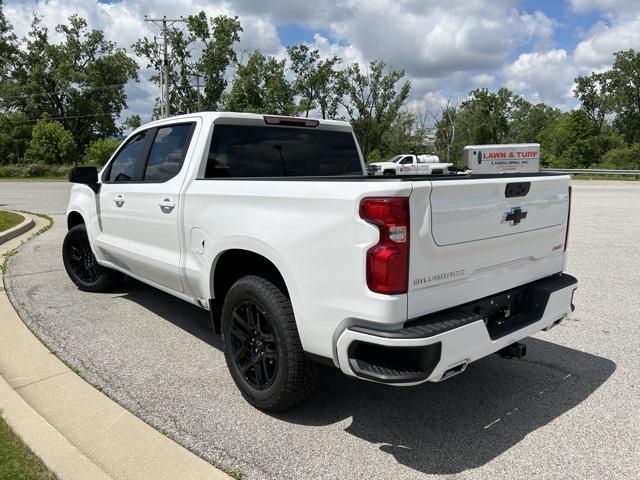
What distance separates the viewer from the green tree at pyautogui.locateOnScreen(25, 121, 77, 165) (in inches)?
1831

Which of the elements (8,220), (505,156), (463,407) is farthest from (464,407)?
(505,156)

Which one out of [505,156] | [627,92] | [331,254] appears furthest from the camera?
[627,92]

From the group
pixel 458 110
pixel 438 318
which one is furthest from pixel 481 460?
pixel 458 110

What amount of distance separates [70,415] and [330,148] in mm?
2907

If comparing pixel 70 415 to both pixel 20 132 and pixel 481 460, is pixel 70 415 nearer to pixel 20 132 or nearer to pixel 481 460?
pixel 481 460

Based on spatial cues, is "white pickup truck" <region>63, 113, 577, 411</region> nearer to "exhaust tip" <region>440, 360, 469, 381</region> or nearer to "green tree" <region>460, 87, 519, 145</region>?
"exhaust tip" <region>440, 360, 469, 381</region>

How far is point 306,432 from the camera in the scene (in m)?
3.05

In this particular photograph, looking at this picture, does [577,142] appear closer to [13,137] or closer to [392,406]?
[13,137]

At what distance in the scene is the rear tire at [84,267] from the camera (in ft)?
19.3

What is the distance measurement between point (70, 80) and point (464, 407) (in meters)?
65.9

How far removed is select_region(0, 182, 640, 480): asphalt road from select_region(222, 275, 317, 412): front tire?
0.18 metres

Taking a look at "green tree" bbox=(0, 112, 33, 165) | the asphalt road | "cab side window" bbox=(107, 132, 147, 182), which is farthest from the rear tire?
"green tree" bbox=(0, 112, 33, 165)

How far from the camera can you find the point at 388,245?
245 cm

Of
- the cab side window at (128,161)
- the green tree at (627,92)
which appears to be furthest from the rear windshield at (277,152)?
the green tree at (627,92)
